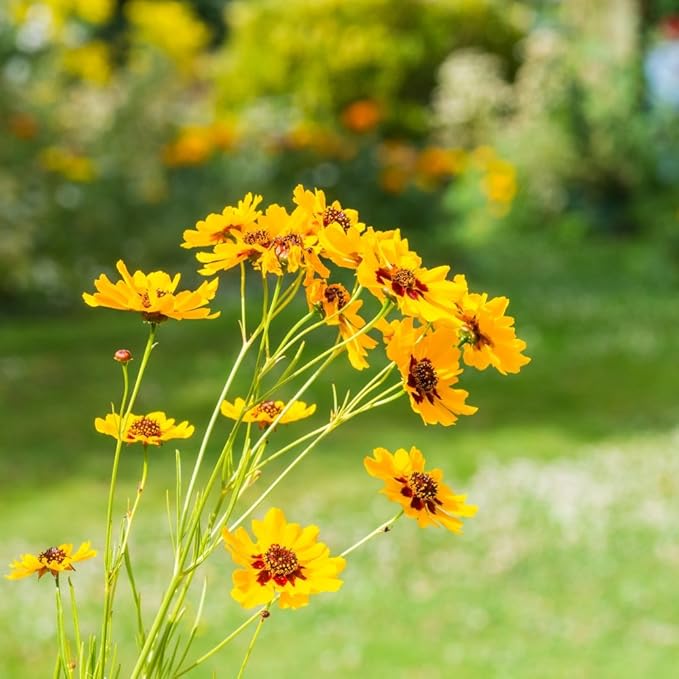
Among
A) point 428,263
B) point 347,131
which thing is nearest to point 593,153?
point 428,263

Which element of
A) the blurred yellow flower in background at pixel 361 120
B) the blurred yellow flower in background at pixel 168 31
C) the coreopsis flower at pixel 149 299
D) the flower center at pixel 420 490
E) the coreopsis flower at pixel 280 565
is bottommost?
the coreopsis flower at pixel 280 565

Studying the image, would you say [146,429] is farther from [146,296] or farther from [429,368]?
[429,368]

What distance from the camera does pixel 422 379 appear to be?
113 cm

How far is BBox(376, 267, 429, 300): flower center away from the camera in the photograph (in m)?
1.09

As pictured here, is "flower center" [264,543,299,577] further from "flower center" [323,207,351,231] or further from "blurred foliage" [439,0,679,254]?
"blurred foliage" [439,0,679,254]

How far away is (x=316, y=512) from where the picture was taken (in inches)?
196

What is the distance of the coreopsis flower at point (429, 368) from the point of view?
1112 millimetres

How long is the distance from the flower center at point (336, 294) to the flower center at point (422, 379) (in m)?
0.12

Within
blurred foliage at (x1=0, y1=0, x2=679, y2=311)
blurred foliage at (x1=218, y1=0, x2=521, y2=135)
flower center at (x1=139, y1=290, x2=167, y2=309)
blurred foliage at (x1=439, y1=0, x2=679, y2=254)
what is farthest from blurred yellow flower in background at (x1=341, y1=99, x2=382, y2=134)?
flower center at (x1=139, y1=290, x2=167, y2=309)

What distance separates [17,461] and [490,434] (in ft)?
7.40

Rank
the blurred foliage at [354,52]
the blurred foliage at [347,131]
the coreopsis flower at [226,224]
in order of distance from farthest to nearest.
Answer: the blurred foliage at [354,52] → the blurred foliage at [347,131] → the coreopsis flower at [226,224]

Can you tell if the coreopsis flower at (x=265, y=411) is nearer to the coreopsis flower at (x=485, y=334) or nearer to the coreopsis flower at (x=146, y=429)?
the coreopsis flower at (x=146, y=429)

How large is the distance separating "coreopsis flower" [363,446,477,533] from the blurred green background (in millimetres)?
2448

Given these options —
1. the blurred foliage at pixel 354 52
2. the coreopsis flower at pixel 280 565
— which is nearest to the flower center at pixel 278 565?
the coreopsis flower at pixel 280 565
